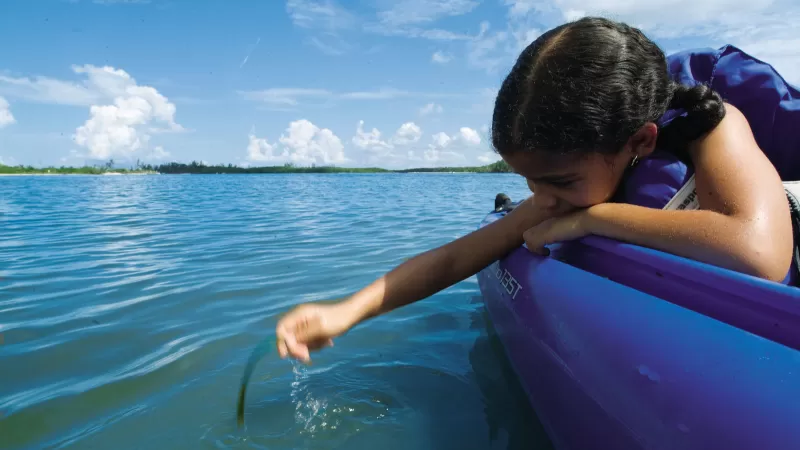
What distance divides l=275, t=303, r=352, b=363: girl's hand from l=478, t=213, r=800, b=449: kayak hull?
0.71 m

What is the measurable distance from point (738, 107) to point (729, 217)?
72cm

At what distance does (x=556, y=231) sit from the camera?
1.86 m

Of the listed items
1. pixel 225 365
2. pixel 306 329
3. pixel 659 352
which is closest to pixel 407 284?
pixel 306 329

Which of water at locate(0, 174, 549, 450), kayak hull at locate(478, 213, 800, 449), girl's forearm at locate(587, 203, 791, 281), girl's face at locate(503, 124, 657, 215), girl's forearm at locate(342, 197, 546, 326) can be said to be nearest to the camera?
kayak hull at locate(478, 213, 800, 449)

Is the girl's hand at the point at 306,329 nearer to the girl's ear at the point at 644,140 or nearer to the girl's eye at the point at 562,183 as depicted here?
the girl's eye at the point at 562,183

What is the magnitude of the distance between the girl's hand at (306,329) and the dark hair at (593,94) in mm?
784

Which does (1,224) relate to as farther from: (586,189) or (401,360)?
(586,189)

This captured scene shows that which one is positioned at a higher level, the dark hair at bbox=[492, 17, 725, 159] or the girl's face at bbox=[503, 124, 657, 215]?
the dark hair at bbox=[492, 17, 725, 159]

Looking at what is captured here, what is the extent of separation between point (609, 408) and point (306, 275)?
12.1 ft

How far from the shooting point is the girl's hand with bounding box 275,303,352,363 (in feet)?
4.99

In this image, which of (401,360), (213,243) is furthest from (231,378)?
(213,243)

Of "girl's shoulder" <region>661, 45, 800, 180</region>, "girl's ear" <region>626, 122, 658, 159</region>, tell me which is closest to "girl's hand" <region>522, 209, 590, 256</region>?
"girl's ear" <region>626, 122, 658, 159</region>

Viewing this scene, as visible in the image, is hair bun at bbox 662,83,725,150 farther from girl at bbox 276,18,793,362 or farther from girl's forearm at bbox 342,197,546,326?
girl's forearm at bbox 342,197,546,326

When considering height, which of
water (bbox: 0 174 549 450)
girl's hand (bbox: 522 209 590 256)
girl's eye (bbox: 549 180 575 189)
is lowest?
water (bbox: 0 174 549 450)
